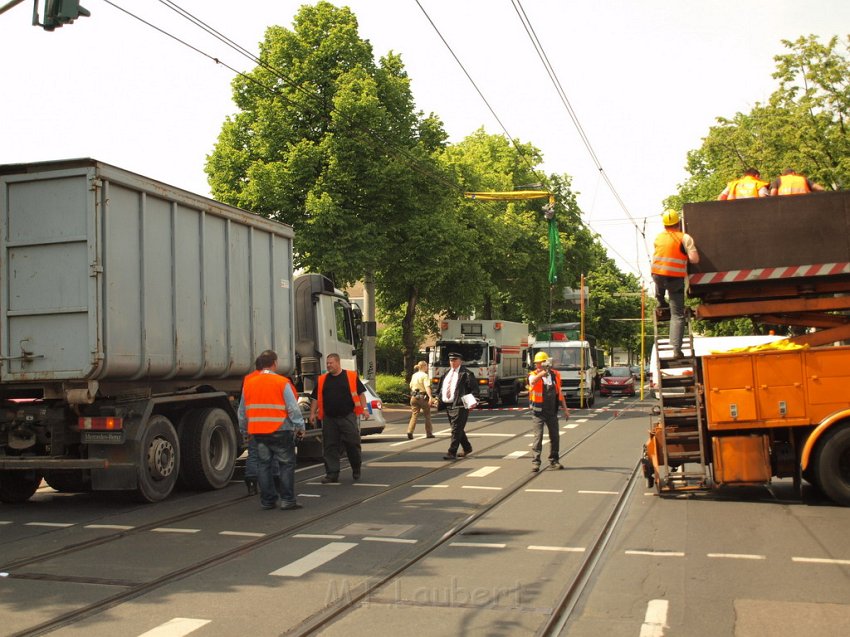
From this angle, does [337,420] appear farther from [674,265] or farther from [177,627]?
[177,627]

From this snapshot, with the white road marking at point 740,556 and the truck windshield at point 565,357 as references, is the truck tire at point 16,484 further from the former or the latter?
the truck windshield at point 565,357

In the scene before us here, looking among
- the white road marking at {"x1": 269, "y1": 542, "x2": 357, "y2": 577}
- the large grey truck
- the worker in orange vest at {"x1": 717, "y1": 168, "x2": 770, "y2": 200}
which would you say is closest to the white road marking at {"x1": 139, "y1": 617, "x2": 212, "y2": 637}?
the white road marking at {"x1": 269, "y1": 542, "x2": 357, "y2": 577}

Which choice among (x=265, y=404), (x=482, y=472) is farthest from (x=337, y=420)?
(x=265, y=404)

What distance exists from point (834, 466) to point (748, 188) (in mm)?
3152

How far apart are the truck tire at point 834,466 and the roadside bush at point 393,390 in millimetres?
25882

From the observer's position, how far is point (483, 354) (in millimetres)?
35844

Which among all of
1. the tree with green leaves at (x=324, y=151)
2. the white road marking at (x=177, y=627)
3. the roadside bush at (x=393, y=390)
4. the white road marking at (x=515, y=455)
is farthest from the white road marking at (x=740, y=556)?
the roadside bush at (x=393, y=390)

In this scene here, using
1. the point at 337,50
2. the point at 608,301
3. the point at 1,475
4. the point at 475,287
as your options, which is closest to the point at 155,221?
the point at 1,475

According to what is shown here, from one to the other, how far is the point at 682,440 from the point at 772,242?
2354 mm

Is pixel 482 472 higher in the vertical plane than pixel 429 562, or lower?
higher

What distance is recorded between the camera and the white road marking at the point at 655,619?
538cm

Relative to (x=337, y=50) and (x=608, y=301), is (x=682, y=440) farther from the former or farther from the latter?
(x=608, y=301)

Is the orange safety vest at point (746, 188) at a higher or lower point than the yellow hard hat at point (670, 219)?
higher

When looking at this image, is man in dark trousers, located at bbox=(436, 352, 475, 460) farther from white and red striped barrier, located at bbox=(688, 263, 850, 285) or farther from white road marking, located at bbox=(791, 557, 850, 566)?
white road marking, located at bbox=(791, 557, 850, 566)
